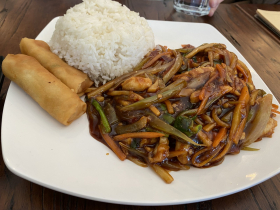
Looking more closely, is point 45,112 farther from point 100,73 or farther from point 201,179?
point 201,179

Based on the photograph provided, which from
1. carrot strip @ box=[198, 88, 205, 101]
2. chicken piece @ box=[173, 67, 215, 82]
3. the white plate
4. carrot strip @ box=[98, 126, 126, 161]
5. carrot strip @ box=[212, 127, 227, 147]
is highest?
chicken piece @ box=[173, 67, 215, 82]

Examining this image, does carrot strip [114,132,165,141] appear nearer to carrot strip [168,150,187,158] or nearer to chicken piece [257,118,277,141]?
carrot strip [168,150,187,158]

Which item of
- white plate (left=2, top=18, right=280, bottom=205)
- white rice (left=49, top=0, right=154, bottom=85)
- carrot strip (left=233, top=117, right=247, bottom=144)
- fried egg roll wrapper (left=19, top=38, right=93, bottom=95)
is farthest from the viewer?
white rice (left=49, top=0, right=154, bottom=85)

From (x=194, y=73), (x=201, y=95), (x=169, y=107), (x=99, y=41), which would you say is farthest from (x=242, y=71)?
(x=99, y=41)

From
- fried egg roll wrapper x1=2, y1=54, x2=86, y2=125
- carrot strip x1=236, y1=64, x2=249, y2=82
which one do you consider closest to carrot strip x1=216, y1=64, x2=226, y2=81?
carrot strip x1=236, y1=64, x2=249, y2=82

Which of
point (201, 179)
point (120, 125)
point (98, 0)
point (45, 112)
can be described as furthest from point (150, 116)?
point (98, 0)

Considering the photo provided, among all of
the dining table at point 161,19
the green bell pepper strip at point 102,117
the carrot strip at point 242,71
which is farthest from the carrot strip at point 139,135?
the carrot strip at point 242,71
